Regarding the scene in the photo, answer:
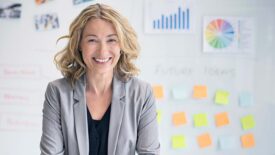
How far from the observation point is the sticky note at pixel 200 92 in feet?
6.87

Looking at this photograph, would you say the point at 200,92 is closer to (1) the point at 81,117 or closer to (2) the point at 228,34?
(2) the point at 228,34

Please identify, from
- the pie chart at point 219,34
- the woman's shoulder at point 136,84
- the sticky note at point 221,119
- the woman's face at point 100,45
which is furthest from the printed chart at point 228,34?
the woman's face at point 100,45

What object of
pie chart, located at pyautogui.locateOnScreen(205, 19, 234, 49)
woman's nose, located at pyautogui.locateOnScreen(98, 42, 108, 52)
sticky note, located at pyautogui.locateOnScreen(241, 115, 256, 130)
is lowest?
sticky note, located at pyautogui.locateOnScreen(241, 115, 256, 130)

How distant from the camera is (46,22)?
2.08 m

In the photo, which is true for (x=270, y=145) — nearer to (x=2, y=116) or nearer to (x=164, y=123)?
(x=164, y=123)

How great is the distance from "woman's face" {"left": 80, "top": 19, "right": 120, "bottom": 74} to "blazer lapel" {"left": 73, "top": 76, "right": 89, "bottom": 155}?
103mm

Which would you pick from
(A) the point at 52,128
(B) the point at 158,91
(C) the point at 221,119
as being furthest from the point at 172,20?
(A) the point at 52,128

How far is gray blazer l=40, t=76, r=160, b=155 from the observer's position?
131cm

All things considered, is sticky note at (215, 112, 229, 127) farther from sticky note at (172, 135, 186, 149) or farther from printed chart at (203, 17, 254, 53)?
printed chart at (203, 17, 254, 53)

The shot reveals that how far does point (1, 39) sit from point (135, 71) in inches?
40.6

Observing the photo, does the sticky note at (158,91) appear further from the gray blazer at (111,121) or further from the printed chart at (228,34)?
the gray blazer at (111,121)

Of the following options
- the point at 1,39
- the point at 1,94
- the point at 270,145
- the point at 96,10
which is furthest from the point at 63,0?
the point at 270,145

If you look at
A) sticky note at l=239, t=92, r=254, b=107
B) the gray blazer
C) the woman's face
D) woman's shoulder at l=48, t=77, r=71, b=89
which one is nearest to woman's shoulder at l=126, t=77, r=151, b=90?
the gray blazer

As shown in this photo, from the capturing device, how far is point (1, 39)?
2084mm
